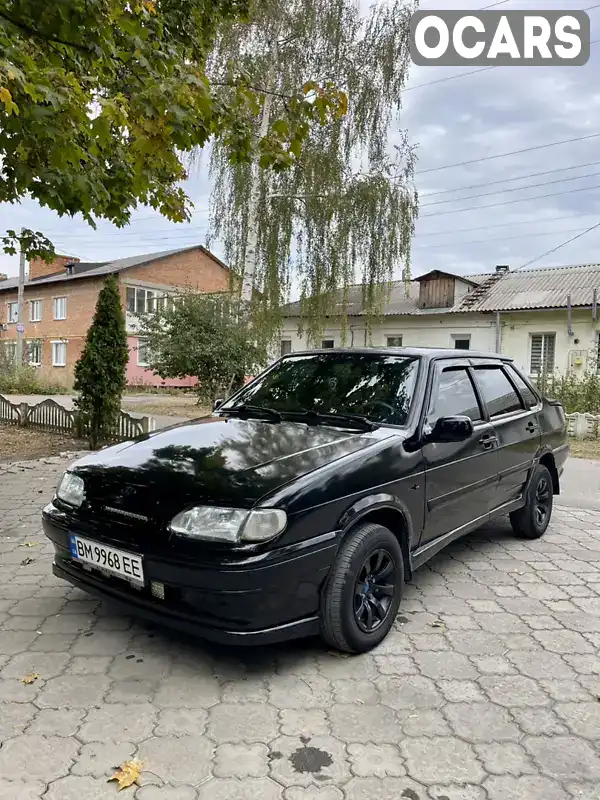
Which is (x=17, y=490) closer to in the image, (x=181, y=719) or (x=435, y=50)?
(x=181, y=719)

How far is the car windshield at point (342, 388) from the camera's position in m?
3.64

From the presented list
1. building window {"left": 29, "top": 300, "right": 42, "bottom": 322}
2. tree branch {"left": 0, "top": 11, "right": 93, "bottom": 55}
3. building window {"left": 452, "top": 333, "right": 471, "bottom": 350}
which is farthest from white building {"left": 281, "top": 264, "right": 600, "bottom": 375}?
building window {"left": 29, "top": 300, "right": 42, "bottom": 322}

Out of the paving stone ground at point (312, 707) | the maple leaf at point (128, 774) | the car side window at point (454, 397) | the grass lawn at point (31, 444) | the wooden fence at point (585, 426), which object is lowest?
the grass lawn at point (31, 444)

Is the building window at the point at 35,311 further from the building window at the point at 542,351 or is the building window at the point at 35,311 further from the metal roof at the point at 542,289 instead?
the building window at the point at 542,351

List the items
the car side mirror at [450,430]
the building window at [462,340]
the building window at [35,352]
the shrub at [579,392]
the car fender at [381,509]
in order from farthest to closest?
the building window at [35,352]
the building window at [462,340]
the shrub at [579,392]
the car side mirror at [450,430]
the car fender at [381,509]

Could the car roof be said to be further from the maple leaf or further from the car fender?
the maple leaf

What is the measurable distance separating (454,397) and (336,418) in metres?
0.98

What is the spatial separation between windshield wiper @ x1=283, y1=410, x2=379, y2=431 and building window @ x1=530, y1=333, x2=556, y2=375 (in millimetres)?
20133

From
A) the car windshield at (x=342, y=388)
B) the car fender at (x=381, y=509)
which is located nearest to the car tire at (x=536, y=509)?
the car windshield at (x=342, y=388)

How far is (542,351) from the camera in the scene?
22062 millimetres

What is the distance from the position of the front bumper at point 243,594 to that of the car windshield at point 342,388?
1.13 metres

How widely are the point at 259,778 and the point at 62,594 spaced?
217 centimetres

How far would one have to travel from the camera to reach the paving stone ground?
2092mm

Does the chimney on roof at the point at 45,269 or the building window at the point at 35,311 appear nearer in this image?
the building window at the point at 35,311
